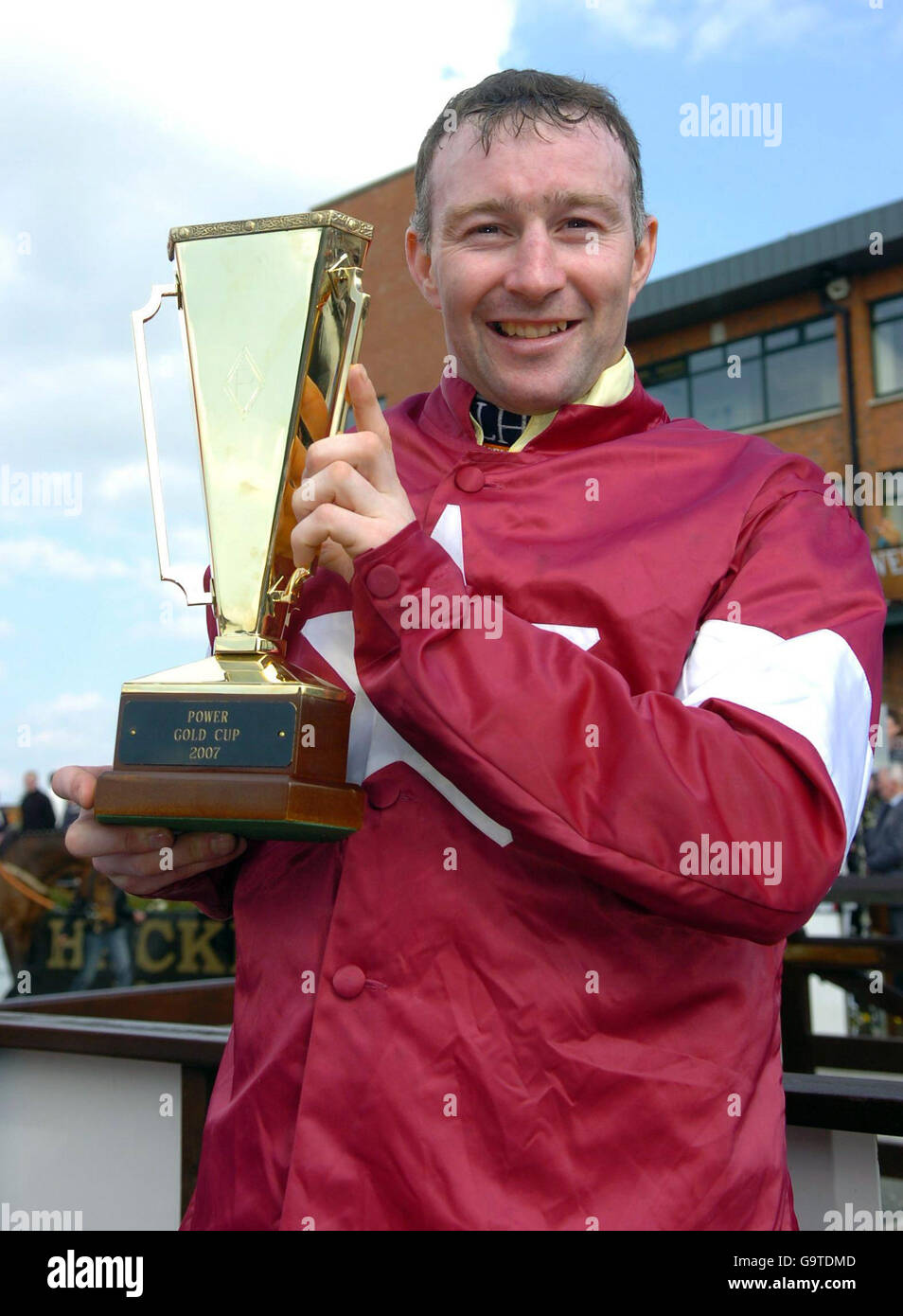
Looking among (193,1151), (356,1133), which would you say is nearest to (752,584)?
(356,1133)

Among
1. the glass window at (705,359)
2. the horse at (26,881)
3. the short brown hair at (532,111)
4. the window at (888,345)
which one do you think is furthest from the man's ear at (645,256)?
the glass window at (705,359)

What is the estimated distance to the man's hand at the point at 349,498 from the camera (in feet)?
4.01

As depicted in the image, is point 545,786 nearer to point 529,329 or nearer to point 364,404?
point 364,404

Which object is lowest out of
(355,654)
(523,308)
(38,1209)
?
(38,1209)

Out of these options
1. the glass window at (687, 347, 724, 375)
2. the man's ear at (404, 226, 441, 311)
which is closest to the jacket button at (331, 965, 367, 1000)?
the man's ear at (404, 226, 441, 311)

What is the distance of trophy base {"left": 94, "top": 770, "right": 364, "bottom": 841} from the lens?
50.5 inches

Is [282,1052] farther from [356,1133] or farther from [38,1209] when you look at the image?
[38,1209]

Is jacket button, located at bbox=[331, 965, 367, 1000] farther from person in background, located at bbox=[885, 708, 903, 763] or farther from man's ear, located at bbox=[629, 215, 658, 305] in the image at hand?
person in background, located at bbox=[885, 708, 903, 763]

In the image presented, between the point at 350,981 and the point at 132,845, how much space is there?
32cm

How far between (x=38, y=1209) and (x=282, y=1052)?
75.4 inches

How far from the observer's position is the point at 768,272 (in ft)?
62.0

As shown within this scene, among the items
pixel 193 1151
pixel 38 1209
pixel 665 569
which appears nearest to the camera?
pixel 665 569

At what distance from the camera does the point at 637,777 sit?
1164mm
